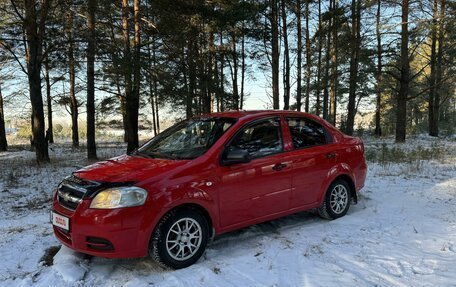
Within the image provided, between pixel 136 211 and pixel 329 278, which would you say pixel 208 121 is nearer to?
pixel 136 211

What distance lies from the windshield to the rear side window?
3.35 feet

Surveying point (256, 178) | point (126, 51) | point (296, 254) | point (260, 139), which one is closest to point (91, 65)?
point (126, 51)

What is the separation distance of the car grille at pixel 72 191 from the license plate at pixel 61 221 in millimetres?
123

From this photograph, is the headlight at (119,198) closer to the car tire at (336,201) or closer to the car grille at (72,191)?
the car grille at (72,191)

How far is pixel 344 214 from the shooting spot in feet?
19.8


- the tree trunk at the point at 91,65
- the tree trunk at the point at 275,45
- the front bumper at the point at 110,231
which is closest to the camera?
the front bumper at the point at 110,231

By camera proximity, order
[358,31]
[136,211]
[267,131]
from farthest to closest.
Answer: [358,31] → [267,131] → [136,211]

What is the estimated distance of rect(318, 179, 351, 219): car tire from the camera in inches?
228

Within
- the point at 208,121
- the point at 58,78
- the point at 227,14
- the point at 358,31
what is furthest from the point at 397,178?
the point at 58,78

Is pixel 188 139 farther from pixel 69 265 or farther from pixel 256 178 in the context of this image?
pixel 69 265

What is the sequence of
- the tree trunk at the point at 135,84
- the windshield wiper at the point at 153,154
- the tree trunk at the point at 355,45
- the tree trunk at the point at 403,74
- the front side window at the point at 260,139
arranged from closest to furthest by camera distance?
the windshield wiper at the point at 153,154 → the front side window at the point at 260,139 → the tree trunk at the point at 135,84 → the tree trunk at the point at 403,74 → the tree trunk at the point at 355,45

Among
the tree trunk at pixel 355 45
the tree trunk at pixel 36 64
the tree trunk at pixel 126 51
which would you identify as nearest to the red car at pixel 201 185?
the tree trunk at pixel 126 51

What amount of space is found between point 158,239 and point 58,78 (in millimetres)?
26040

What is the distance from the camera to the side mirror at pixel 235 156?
4.46 m
